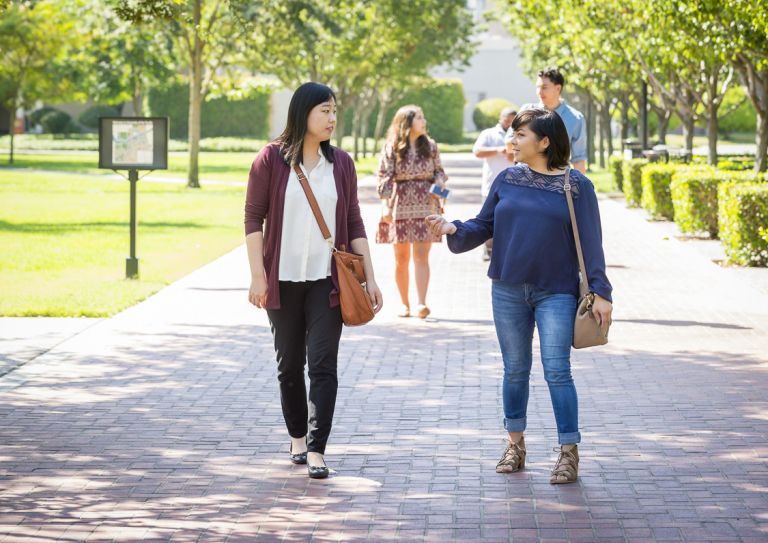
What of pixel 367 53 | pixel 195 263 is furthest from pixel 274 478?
pixel 367 53

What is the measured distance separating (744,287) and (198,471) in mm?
7931

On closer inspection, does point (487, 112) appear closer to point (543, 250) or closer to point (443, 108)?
point (443, 108)

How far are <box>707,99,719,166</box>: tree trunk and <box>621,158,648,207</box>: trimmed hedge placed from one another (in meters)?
1.14

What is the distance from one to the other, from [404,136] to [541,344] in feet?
16.6

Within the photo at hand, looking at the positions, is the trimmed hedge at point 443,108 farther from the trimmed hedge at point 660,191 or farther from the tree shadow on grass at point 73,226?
the tree shadow on grass at point 73,226

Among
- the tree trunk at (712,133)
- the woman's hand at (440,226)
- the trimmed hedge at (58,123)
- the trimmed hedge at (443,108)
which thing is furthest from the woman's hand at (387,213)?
the trimmed hedge at (58,123)

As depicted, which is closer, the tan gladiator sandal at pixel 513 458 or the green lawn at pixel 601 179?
the tan gladiator sandal at pixel 513 458

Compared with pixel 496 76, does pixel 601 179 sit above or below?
below

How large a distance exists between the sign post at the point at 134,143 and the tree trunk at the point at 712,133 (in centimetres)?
1222

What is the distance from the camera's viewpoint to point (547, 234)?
6.02 metres

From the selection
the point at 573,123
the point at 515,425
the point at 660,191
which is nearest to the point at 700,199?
the point at 660,191

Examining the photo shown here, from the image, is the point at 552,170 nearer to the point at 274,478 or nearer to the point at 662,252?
the point at 274,478

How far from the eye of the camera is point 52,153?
169ft

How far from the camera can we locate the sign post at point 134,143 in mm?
14156
